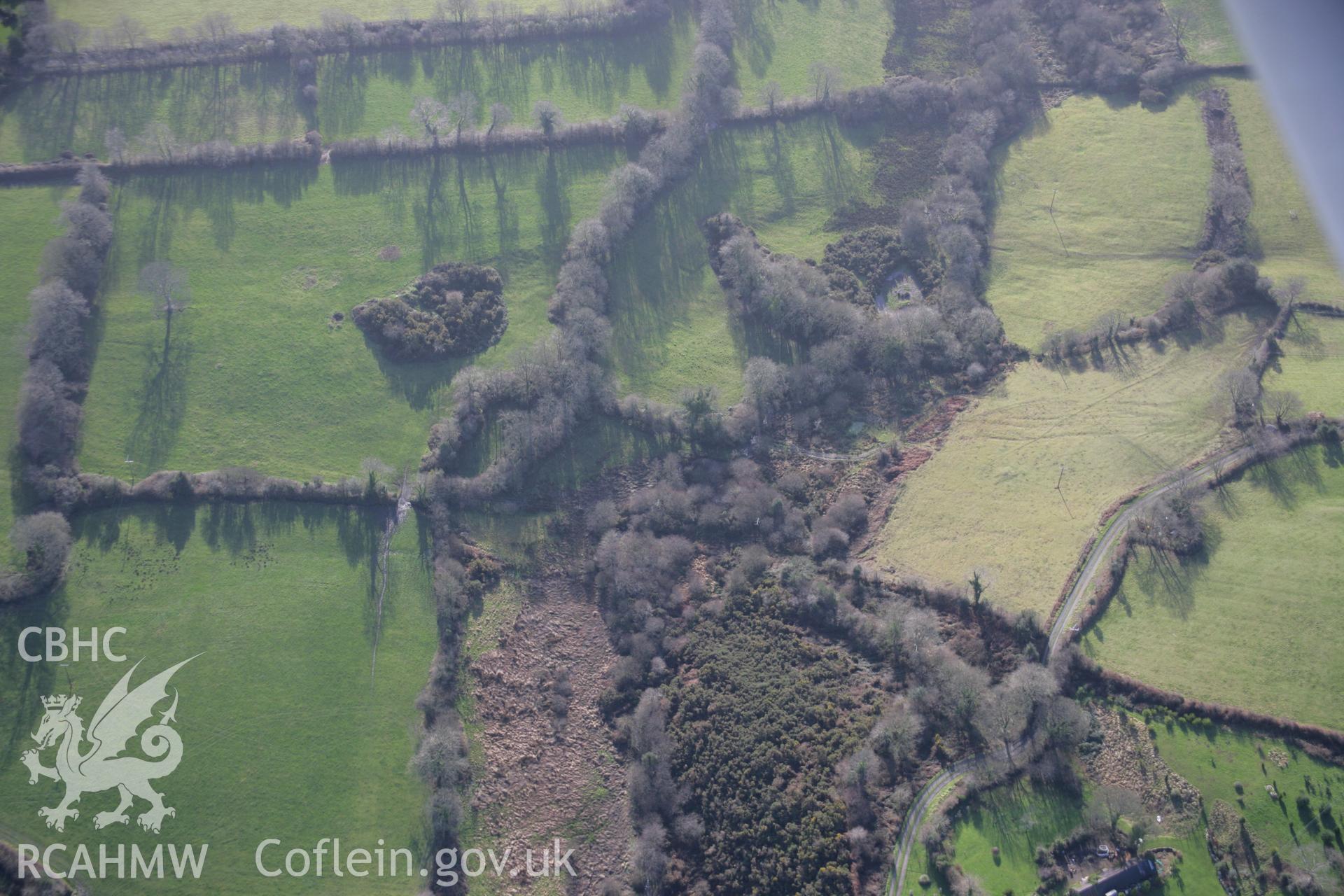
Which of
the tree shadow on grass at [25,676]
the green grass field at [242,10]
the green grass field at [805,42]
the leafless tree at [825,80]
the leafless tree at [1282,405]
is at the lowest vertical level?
the tree shadow on grass at [25,676]

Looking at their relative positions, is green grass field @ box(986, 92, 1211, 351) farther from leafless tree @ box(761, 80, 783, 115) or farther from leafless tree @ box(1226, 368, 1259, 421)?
leafless tree @ box(761, 80, 783, 115)

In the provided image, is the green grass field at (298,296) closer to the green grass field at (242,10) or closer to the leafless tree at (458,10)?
the leafless tree at (458,10)

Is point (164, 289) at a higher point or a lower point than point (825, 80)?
lower

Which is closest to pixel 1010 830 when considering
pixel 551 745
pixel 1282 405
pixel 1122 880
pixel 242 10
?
pixel 1122 880

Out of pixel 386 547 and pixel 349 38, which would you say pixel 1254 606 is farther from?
pixel 349 38

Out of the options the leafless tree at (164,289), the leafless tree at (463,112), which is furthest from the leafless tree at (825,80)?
the leafless tree at (164,289)

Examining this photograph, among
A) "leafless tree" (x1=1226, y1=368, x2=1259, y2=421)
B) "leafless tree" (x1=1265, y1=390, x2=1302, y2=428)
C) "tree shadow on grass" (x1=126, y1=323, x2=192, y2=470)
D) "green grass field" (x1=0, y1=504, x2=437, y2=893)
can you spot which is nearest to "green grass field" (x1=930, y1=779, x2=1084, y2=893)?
"green grass field" (x1=0, y1=504, x2=437, y2=893)

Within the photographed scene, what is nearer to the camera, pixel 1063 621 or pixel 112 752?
pixel 112 752
